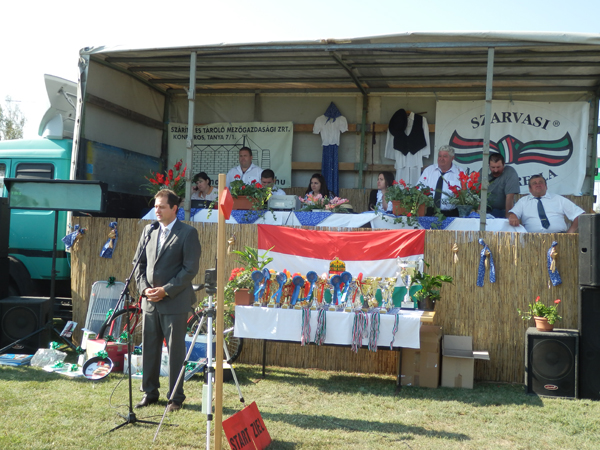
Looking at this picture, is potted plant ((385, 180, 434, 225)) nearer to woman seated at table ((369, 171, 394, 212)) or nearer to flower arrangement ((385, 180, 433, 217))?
flower arrangement ((385, 180, 433, 217))

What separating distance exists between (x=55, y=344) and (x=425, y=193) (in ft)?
15.1

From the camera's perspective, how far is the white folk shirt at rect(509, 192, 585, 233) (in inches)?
273

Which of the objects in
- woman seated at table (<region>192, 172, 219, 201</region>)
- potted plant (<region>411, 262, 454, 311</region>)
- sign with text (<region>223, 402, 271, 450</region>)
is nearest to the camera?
sign with text (<region>223, 402, 271, 450</region>)

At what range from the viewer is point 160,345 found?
494 cm

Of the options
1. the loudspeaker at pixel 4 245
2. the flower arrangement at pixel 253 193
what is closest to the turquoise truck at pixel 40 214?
the loudspeaker at pixel 4 245

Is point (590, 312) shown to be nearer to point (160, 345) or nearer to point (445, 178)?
point (445, 178)

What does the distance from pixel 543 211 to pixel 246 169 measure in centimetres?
442

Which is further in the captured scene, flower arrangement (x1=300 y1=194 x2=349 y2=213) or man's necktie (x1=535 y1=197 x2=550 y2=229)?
flower arrangement (x1=300 y1=194 x2=349 y2=213)

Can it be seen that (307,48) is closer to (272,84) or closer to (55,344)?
(272,84)

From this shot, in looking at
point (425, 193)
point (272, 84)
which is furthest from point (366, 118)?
point (425, 193)

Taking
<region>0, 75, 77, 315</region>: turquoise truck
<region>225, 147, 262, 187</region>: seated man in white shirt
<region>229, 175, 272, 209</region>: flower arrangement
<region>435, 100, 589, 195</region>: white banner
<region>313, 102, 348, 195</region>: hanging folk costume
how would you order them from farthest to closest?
<region>313, 102, 348, 195</region>: hanging folk costume, <region>225, 147, 262, 187</region>: seated man in white shirt, <region>435, 100, 589, 195</region>: white banner, <region>0, 75, 77, 315</region>: turquoise truck, <region>229, 175, 272, 209</region>: flower arrangement

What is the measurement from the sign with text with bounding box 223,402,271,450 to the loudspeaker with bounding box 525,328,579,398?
2814mm

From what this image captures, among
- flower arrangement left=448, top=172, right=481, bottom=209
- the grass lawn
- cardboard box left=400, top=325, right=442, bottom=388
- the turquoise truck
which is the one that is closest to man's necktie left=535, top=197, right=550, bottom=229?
flower arrangement left=448, top=172, right=481, bottom=209

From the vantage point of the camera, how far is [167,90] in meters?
10.1
